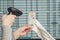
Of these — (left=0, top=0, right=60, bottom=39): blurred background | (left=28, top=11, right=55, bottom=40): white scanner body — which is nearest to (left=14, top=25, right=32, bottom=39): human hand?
(left=28, top=11, right=55, bottom=40): white scanner body

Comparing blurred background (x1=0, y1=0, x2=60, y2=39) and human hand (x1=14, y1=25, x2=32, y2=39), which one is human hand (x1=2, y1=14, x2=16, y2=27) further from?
blurred background (x1=0, y1=0, x2=60, y2=39)

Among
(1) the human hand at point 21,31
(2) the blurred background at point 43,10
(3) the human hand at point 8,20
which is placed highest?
(3) the human hand at point 8,20

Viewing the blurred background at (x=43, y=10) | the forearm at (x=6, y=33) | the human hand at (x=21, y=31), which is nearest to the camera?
the forearm at (x=6, y=33)

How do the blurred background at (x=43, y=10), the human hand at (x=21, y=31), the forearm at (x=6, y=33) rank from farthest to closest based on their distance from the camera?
the blurred background at (x=43, y=10) → the human hand at (x=21, y=31) → the forearm at (x=6, y=33)

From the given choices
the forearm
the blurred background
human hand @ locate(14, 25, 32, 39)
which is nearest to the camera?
the forearm

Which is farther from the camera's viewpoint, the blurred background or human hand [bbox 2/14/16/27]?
the blurred background

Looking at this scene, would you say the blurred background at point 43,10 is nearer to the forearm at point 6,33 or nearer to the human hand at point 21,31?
the human hand at point 21,31

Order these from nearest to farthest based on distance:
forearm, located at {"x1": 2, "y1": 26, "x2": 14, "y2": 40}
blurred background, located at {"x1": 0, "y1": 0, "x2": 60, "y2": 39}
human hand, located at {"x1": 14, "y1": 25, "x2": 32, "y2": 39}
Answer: forearm, located at {"x1": 2, "y1": 26, "x2": 14, "y2": 40} → human hand, located at {"x1": 14, "y1": 25, "x2": 32, "y2": 39} → blurred background, located at {"x1": 0, "y1": 0, "x2": 60, "y2": 39}

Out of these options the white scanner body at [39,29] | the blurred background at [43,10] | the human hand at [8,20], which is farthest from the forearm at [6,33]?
the blurred background at [43,10]

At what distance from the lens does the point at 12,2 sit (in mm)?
4199

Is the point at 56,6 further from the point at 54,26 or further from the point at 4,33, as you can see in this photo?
the point at 4,33

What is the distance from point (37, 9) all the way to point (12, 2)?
1.64ft

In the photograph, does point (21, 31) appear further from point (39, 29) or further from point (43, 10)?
point (43, 10)

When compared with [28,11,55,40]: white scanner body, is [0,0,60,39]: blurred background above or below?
below
